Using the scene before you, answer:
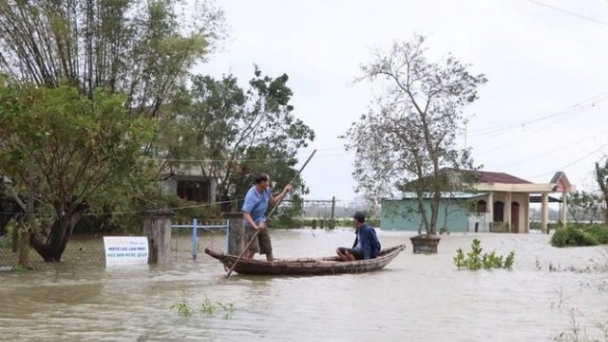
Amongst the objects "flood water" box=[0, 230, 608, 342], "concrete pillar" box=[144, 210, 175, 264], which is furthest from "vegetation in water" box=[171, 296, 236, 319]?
"concrete pillar" box=[144, 210, 175, 264]

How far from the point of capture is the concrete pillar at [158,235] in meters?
15.1

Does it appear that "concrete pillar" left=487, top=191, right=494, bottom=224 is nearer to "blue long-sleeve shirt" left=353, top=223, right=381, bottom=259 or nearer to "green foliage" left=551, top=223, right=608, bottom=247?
"green foliage" left=551, top=223, right=608, bottom=247

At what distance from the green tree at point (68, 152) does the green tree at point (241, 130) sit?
22244 mm

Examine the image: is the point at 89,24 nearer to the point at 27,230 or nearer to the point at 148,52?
the point at 148,52

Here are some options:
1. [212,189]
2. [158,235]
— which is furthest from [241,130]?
[158,235]

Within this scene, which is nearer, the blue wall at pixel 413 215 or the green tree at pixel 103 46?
the green tree at pixel 103 46

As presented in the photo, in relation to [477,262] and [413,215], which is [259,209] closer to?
[477,262]

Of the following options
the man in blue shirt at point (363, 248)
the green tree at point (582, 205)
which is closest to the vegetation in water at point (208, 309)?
the man in blue shirt at point (363, 248)

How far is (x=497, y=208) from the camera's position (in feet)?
153

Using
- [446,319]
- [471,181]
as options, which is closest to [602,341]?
[446,319]

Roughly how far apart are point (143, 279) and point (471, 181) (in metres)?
24.3

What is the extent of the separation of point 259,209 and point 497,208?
3611cm

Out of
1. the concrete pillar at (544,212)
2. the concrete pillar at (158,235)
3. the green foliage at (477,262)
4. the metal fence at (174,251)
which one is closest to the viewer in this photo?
the concrete pillar at (158,235)

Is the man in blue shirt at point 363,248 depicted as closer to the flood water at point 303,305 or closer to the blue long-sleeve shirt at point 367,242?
the blue long-sleeve shirt at point 367,242
